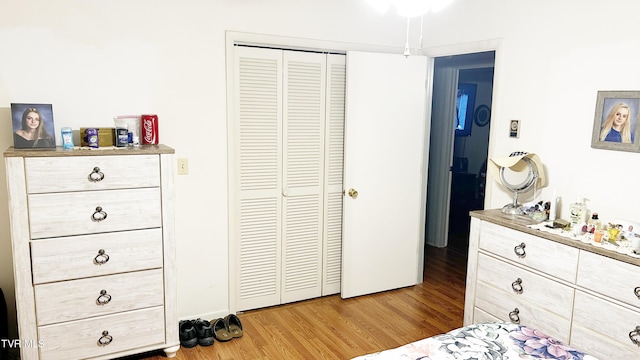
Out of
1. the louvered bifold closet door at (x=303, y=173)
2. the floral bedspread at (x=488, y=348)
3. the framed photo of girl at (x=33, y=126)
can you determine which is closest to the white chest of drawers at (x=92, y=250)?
the framed photo of girl at (x=33, y=126)

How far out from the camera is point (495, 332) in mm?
1930

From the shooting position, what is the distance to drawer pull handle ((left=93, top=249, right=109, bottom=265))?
251 cm

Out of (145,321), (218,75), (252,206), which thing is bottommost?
(145,321)

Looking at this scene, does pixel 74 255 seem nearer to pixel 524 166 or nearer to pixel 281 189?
pixel 281 189

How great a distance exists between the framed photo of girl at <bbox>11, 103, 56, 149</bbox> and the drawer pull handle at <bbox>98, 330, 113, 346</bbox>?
1080mm

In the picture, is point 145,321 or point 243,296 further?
point 243,296

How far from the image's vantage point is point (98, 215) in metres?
2.49

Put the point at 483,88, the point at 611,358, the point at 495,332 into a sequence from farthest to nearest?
the point at 483,88 < the point at 611,358 < the point at 495,332

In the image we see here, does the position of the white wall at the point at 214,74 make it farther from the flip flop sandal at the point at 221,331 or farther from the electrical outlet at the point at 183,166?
the flip flop sandal at the point at 221,331

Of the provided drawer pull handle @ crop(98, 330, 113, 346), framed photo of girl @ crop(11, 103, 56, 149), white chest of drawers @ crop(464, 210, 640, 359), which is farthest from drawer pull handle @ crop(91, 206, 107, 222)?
white chest of drawers @ crop(464, 210, 640, 359)

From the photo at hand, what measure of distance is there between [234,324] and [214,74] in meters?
1.71

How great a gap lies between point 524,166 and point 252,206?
189cm

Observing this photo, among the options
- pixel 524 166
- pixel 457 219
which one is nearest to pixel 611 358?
pixel 524 166

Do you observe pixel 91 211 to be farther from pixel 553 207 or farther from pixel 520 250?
pixel 553 207
